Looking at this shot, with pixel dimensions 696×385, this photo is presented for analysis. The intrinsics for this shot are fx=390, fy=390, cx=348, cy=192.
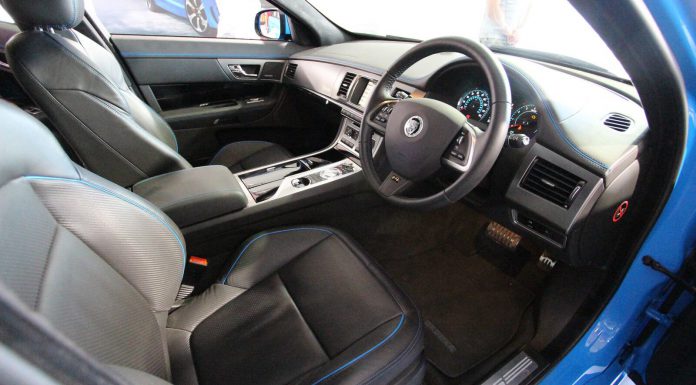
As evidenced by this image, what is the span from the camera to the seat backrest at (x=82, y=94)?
1077mm

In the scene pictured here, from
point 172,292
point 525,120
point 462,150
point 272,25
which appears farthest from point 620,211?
point 272,25

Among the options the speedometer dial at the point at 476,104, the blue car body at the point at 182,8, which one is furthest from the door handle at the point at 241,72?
the speedometer dial at the point at 476,104

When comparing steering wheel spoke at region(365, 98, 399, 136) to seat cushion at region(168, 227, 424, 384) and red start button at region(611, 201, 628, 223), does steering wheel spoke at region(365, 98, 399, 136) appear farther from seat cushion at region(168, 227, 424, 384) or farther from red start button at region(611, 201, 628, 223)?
red start button at region(611, 201, 628, 223)

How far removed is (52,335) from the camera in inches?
10.2

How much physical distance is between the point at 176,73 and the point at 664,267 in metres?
2.09

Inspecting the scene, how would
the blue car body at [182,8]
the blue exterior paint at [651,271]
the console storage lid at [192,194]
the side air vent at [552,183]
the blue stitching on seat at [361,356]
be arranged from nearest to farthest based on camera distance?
the blue exterior paint at [651,271], the blue stitching on seat at [361,356], the side air vent at [552,183], the console storage lid at [192,194], the blue car body at [182,8]

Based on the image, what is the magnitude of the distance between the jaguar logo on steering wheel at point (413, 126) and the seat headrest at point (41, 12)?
102 centimetres

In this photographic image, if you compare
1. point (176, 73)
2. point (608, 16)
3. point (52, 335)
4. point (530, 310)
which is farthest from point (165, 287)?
point (176, 73)

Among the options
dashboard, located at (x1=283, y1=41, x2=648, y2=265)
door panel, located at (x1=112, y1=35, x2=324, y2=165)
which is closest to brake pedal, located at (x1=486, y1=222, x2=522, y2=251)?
dashboard, located at (x1=283, y1=41, x2=648, y2=265)

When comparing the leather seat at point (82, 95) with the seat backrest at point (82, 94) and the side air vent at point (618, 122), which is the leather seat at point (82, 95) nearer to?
the seat backrest at point (82, 94)

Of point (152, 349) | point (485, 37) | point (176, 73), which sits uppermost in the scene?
point (485, 37)

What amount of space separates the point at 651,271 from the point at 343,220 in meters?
1.04

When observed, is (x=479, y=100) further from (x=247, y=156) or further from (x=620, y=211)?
(x=247, y=156)

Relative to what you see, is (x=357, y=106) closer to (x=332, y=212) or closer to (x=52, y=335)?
(x=332, y=212)
